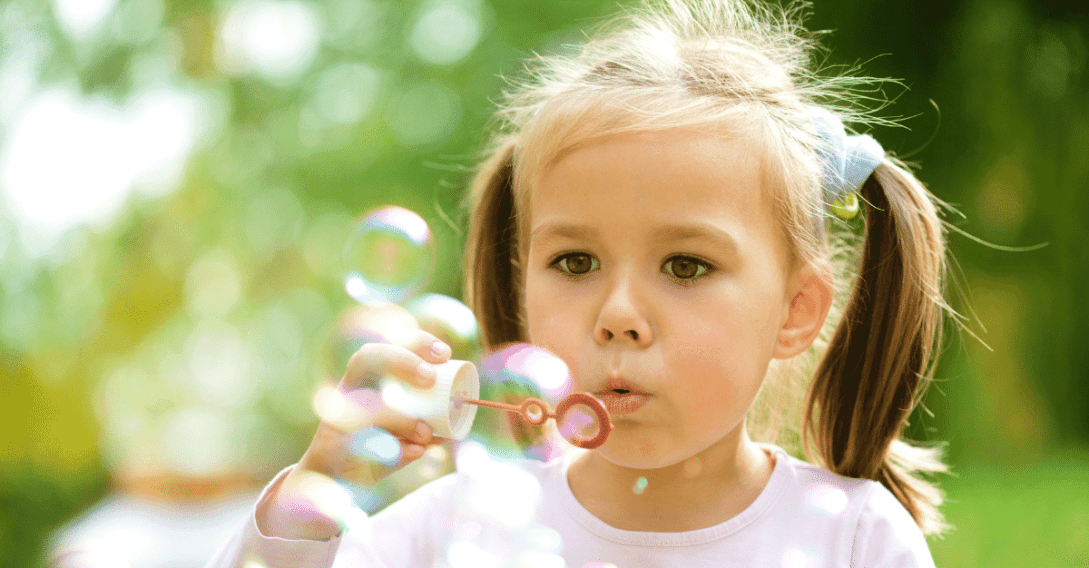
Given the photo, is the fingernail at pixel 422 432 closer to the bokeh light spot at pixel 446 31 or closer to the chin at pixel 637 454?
the chin at pixel 637 454

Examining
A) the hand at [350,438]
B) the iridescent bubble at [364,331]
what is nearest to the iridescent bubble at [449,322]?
the iridescent bubble at [364,331]

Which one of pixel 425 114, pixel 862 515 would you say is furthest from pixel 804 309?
pixel 425 114

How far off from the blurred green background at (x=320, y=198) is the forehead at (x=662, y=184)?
3.42m

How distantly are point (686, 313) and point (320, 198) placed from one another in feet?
18.5

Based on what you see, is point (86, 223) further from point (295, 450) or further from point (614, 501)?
point (614, 501)

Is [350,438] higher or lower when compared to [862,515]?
higher

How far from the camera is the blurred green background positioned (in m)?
5.18

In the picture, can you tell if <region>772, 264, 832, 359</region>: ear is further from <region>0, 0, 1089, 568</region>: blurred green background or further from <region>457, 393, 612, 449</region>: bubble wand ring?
<region>0, 0, 1089, 568</region>: blurred green background

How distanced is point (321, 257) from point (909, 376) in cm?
600

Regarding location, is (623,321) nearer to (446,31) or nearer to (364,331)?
(364,331)

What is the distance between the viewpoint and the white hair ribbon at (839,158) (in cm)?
128

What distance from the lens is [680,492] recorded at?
1215 mm

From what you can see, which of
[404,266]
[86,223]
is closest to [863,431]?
[404,266]

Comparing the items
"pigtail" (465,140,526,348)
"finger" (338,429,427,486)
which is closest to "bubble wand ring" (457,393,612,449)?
"finger" (338,429,427,486)
